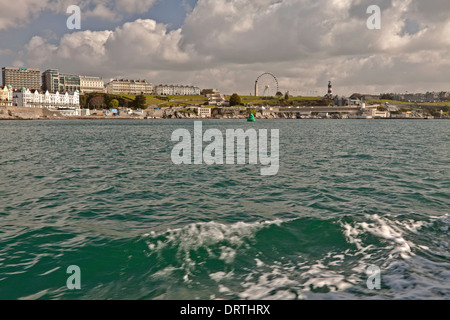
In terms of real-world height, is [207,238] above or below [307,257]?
above

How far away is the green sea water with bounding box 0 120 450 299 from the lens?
9.74 meters

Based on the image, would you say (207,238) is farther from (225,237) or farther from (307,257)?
(307,257)

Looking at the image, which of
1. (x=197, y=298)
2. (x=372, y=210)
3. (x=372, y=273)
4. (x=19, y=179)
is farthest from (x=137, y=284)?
(x=19, y=179)

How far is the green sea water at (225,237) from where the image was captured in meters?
9.74

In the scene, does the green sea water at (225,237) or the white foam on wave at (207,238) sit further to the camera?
the white foam on wave at (207,238)

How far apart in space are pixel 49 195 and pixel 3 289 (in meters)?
12.4

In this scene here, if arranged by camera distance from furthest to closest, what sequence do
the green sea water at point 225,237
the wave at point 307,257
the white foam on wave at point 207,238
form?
the white foam on wave at point 207,238, the green sea water at point 225,237, the wave at point 307,257

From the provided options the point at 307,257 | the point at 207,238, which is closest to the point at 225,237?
the point at 207,238

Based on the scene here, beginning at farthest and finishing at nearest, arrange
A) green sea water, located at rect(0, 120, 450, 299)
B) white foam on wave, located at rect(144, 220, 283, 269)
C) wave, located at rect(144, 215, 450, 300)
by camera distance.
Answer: white foam on wave, located at rect(144, 220, 283, 269)
green sea water, located at rect(0, 120, 450, 299)
wave, located at rect(144, 215, 450, 300)

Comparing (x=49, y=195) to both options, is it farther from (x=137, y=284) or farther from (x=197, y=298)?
(x=197, y=298)

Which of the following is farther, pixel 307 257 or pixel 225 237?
pixel 225 237

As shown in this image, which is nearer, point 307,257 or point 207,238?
point 307,257

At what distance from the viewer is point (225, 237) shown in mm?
13594

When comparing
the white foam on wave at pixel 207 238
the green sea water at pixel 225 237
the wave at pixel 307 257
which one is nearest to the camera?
the wave at pixel 307 257
